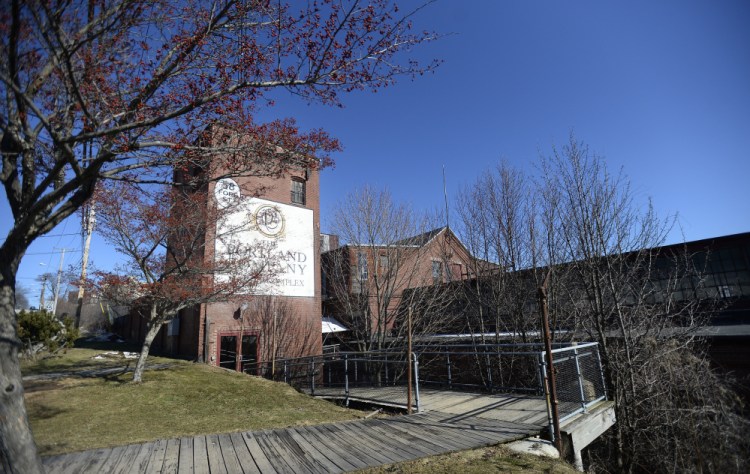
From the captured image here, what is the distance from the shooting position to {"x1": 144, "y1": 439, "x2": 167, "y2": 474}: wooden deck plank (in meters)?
4.51

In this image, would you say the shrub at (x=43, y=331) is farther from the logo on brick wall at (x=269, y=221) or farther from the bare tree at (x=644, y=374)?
the bare tree at (x=644, y=374)

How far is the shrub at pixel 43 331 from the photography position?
14.7 m

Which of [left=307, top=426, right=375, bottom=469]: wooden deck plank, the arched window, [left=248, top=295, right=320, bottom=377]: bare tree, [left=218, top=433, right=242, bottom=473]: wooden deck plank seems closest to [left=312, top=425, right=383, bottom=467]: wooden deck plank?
[left=307, top=426, right=375, bottom=469]: wooden deck plank

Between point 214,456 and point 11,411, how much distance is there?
2321mm

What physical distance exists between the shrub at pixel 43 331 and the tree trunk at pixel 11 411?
557 inches

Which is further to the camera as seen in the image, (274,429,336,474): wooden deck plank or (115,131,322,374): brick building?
(115,131,322,374): brick building

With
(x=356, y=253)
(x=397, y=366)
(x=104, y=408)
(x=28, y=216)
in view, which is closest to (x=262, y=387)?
(x=104, y=408)

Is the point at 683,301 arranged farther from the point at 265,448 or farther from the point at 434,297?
the point at 265,448

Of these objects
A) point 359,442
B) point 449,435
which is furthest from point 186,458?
point 449,435

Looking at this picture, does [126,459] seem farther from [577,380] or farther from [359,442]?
[577,380]

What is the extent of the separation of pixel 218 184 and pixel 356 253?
5966 millimetres

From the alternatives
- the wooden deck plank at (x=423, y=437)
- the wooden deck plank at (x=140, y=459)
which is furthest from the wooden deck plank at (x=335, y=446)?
the wooden deck plank at (x=140, y=459)

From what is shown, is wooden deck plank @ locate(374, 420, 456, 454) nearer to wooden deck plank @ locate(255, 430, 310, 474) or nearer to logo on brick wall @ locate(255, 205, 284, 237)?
wooden deck plank @ locate(255, 430, 310, 474)

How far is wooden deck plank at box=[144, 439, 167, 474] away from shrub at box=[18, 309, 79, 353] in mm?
12916
